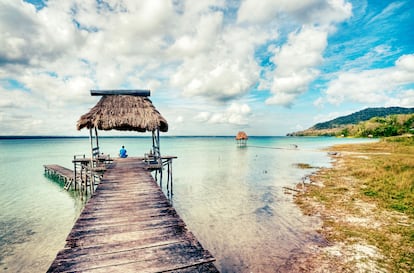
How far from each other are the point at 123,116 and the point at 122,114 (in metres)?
0.19

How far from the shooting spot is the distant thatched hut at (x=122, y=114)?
12828mm

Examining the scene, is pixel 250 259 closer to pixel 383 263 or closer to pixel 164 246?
pixel 383 263

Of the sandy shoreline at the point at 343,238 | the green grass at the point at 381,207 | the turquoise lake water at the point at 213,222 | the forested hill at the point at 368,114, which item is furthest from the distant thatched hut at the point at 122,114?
the forested hill at the point at 368,114

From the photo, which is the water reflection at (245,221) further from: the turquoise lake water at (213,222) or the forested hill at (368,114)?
the forested hill at (368,114)

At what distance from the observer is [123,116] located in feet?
44.1

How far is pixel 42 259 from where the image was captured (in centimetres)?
754

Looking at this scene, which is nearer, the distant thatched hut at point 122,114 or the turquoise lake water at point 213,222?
the turquoise lake water at point 213,222

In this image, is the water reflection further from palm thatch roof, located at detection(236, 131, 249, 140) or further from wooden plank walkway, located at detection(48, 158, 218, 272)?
palm thatch roof, located at detection(236, 131, 249, 140)

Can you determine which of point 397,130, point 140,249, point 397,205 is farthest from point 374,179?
point 397,130

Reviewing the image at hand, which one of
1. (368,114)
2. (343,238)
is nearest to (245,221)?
(343,238)

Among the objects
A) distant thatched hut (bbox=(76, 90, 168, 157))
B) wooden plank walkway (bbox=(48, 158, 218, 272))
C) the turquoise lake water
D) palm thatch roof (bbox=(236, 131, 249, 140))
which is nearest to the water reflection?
the turquoise lake water

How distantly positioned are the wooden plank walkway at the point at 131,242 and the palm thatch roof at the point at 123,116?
7.06 meters

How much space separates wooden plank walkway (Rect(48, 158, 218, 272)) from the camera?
11.3 feet

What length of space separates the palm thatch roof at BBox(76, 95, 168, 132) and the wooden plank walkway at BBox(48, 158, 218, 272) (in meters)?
7.06
